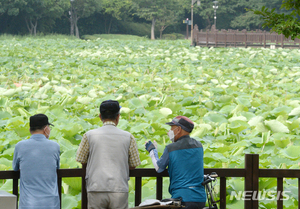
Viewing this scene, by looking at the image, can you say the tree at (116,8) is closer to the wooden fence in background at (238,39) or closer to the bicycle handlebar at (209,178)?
the wooden fence in background at (238,39)

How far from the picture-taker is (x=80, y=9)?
129 feet

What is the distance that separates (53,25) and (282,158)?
1549 inches

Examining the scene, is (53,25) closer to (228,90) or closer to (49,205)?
(228,90)

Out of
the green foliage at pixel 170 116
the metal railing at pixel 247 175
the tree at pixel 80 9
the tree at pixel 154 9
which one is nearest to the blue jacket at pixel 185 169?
the metal railing at pixel 247 175

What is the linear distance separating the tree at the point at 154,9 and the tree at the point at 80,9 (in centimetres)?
553

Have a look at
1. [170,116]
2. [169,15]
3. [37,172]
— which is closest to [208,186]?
[37,172]

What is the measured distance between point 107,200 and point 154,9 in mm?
43758

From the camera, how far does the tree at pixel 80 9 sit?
3881cm

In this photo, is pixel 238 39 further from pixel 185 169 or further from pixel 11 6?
pixel 11 6

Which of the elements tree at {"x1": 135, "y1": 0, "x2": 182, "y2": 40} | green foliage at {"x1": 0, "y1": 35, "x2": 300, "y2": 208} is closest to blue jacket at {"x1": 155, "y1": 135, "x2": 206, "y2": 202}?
green foliage at {"x1": 0, "y1": 35, "x2": 300, "y2": 208}

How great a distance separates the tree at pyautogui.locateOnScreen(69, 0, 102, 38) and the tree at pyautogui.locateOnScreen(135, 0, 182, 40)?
5.53 m

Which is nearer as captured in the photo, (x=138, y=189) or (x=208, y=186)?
(x=208, y=186)

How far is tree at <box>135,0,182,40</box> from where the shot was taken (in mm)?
42750

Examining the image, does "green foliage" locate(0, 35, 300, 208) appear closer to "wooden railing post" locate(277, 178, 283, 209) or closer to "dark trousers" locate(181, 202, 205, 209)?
"wooden railing post" locate(277, 178, 283, 209)
